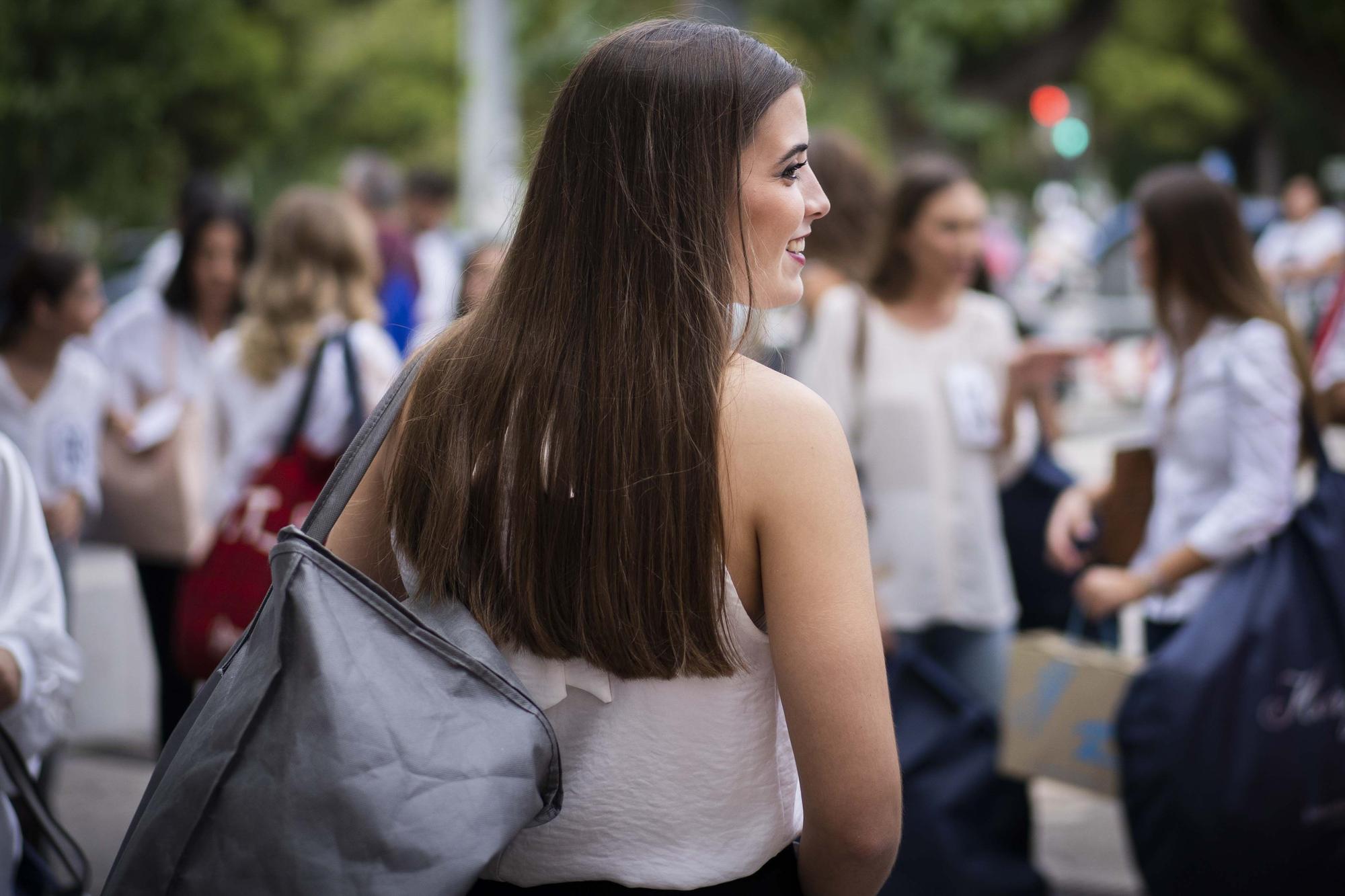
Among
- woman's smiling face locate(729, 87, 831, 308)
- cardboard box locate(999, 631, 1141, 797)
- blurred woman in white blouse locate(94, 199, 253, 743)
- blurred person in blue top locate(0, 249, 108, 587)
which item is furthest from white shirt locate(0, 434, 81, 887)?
blurred woman in white blouse locate(94, 199, 253, 743)

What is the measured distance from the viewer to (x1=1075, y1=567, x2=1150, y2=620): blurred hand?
3582mm

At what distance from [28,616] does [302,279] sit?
6.97 feet

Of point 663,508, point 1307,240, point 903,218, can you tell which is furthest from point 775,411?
point 1307,240

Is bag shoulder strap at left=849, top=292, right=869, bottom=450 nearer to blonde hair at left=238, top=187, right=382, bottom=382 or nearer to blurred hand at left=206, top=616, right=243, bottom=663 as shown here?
blonde hair at left=238, top=187, right=382, bottom=382

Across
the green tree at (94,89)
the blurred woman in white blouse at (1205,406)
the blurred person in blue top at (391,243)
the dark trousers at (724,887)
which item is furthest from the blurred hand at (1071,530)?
the green tree at (94,89)

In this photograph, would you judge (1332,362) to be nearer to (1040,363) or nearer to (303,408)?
(1040,363)

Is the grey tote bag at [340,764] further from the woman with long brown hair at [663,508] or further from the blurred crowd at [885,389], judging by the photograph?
the blurred crowd at [885,389]

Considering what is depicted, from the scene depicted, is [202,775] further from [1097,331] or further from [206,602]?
[1097,331]

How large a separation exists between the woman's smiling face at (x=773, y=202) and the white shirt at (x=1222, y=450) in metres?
2.09

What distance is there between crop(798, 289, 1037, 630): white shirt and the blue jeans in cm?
4

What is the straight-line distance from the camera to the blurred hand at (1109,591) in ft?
11.8

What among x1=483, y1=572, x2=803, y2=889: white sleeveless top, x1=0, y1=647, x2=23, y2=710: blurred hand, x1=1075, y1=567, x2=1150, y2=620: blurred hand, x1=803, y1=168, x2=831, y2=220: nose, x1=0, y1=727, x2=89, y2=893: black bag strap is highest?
x1=803, y1=168, x2=831, y2=220: nose

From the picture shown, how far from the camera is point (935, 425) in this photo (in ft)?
12.7

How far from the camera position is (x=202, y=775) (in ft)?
4.73
